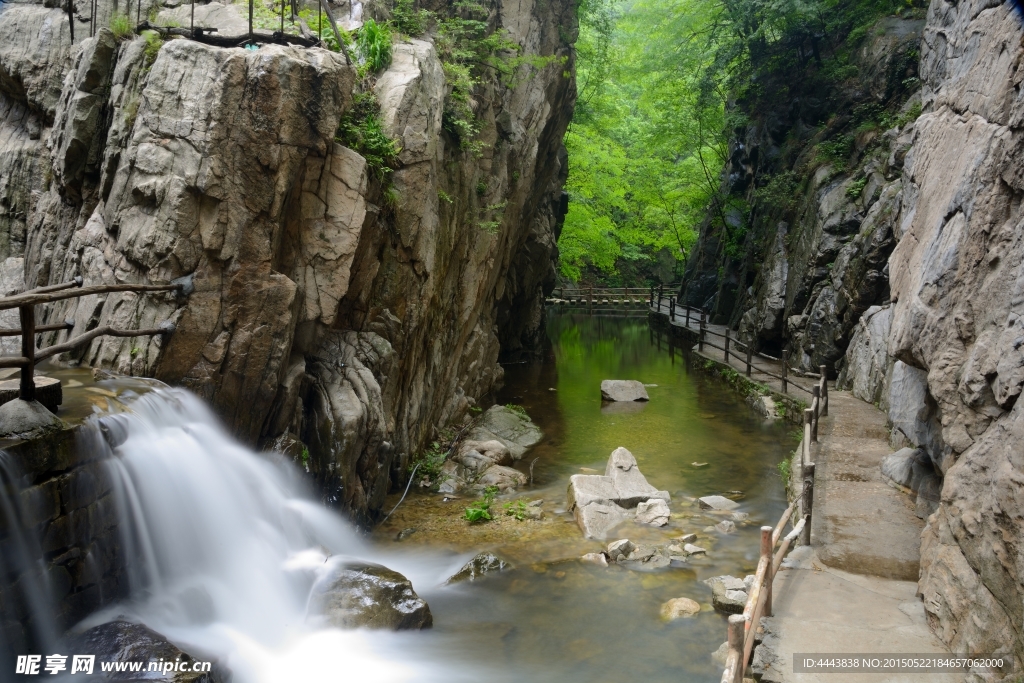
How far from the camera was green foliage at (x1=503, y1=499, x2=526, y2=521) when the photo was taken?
37.6 ft

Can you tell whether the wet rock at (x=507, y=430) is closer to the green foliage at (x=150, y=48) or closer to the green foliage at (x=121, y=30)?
the green foliage at (x=150, y=48)

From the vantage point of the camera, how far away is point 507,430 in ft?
54.5

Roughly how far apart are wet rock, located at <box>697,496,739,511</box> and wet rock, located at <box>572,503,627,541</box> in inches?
60.8

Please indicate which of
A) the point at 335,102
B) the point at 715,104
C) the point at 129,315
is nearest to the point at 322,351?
the point at 129,315

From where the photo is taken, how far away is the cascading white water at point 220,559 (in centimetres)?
686

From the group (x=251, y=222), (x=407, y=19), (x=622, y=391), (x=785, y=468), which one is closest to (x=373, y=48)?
(x=407, y=19)

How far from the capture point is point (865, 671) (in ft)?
19.9

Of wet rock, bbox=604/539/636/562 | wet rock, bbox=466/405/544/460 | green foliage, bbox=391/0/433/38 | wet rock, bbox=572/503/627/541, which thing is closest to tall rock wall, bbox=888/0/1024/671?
wet rock, bbox=604/539/636/562

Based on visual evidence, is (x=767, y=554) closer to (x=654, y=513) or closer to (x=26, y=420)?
(x=654, y=513)

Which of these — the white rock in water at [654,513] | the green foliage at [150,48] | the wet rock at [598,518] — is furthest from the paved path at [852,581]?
the green foliage at [150,48]

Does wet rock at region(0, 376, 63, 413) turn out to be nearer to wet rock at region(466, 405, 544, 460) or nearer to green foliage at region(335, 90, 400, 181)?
green foliage at region(335, 90, 400, 181)

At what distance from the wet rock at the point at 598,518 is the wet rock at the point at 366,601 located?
133 inches

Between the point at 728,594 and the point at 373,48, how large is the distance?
31.4 ft

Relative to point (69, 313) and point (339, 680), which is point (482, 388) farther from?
point (339, 680)
